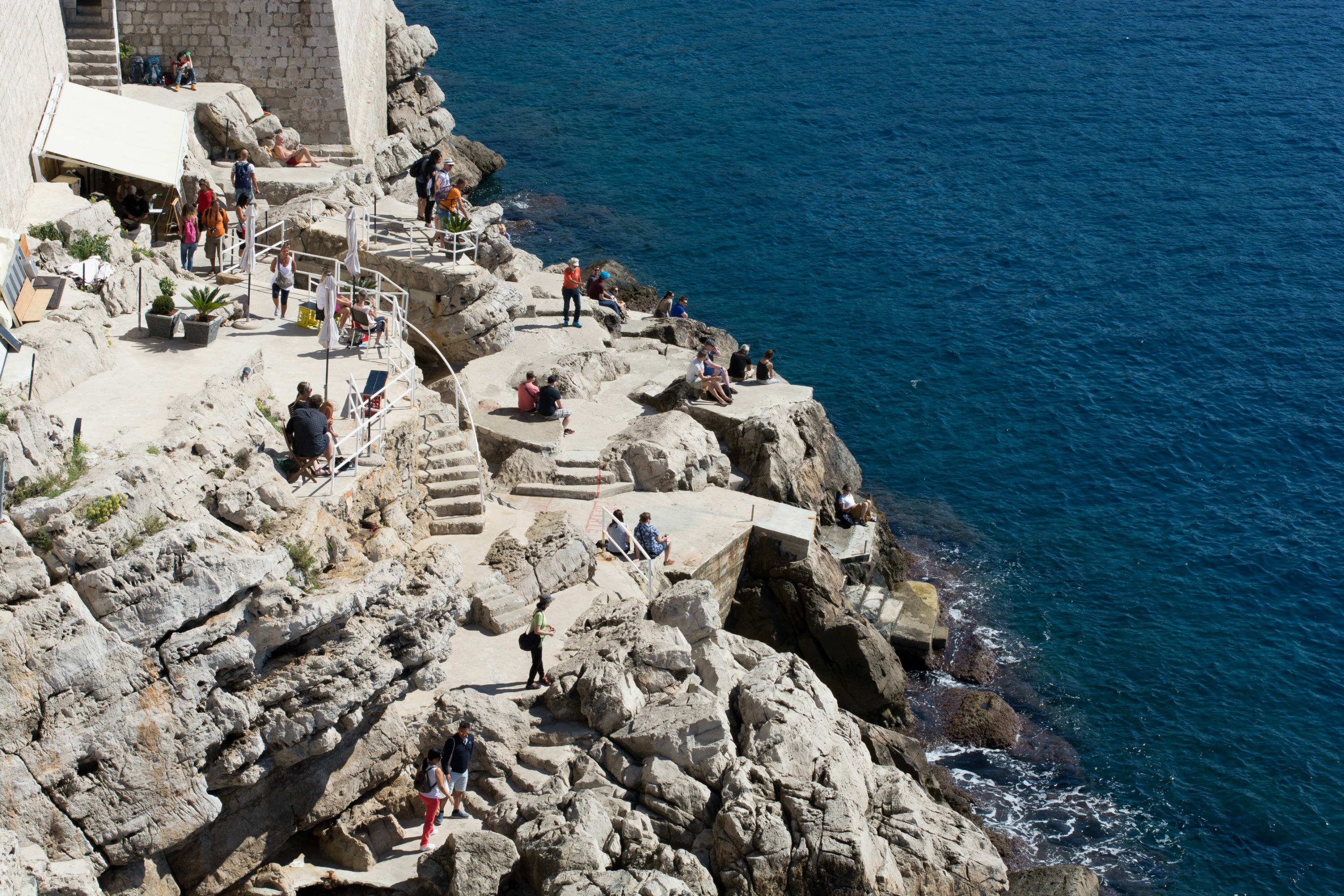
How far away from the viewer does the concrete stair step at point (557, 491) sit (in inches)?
1109

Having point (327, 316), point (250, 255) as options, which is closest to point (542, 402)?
point (327, 316)

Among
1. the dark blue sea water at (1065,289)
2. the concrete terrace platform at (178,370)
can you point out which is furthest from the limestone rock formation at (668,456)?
the dark blue sea water at (1065,289)

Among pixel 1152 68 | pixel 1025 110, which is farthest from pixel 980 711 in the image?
pixel 1152 68

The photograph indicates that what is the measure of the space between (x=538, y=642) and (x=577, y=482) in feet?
26.7

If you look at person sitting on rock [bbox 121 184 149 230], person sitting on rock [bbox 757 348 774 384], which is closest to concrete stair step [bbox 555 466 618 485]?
person sitting on rock [bbox 757 348 774 384]

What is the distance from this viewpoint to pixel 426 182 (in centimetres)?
3516

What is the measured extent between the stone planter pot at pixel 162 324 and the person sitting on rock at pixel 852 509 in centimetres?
1747

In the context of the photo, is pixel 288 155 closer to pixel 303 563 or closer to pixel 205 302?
pixel 205 302

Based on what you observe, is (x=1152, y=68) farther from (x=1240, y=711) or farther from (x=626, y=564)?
(x=626, y=564)

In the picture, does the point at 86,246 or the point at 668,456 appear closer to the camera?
the point at 86,246

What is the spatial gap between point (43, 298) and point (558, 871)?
12.6 meters

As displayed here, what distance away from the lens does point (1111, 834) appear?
27141 millimetres

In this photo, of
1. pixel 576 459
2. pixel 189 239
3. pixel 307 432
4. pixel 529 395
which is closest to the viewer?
pixel 307 432

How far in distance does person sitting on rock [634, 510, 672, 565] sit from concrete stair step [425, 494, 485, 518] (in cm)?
315
